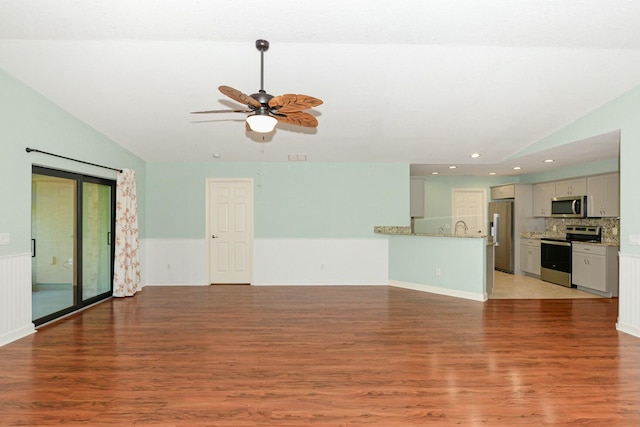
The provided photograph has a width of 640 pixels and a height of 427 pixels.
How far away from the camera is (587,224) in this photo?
6.64 meters

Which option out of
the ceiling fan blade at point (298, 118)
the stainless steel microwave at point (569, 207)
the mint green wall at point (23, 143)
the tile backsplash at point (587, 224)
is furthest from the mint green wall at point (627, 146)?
the mint green wall at point (23, 143)

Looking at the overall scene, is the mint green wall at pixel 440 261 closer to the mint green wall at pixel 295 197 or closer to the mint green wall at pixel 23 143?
the mint green wall at pixel 295 197

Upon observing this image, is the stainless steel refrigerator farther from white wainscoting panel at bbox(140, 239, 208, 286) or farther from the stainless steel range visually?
white wainscoting panel at bbox(140, 239, 208, 286)

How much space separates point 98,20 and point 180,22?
604mm

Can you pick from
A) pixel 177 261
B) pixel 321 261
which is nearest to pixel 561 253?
pixel 321 261

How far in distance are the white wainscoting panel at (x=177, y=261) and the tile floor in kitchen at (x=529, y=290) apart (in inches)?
201

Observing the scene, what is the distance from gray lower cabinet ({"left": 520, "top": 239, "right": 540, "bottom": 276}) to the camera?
730cm

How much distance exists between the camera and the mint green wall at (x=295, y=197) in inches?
258

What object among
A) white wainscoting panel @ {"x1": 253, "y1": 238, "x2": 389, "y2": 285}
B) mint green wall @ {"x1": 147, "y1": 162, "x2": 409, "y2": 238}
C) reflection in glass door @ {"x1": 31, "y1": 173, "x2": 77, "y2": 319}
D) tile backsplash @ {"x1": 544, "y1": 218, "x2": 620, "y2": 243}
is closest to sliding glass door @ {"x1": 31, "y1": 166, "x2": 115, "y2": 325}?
reflection in glass door @ {"x1": 31, "y1": 173, "x2": 77, "y2": 319}

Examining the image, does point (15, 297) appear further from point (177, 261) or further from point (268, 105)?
point (268, 105)

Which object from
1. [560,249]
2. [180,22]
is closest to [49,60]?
[180,22]

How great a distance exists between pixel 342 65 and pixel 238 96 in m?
1.35

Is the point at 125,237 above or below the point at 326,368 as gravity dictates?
above

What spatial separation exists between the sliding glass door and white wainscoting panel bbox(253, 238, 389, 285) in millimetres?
2512
